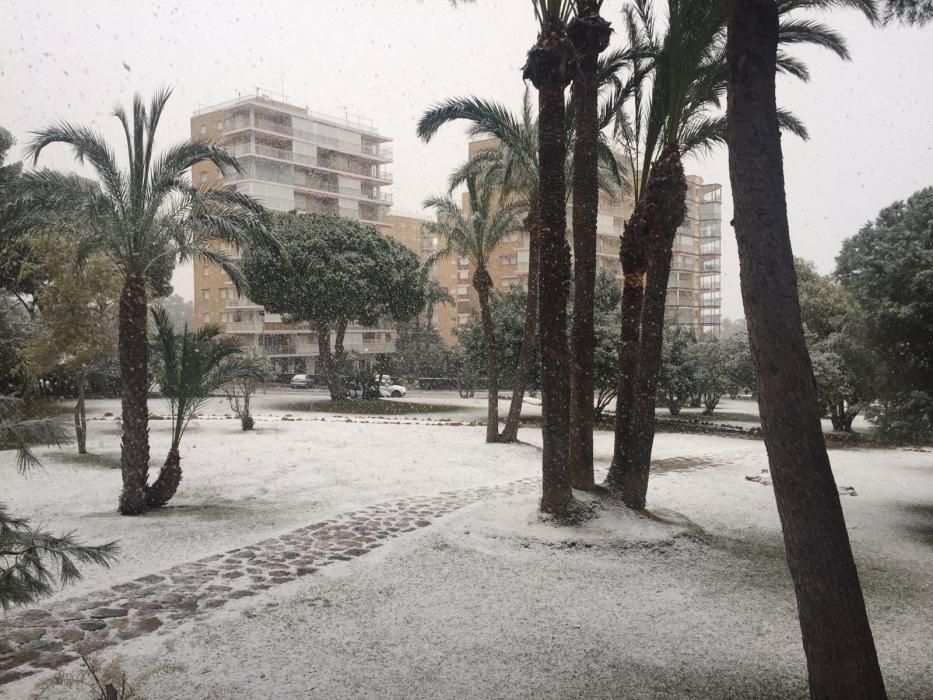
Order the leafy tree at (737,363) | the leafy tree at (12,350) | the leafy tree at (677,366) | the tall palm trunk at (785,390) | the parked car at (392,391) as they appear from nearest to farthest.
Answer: the tall palm trunk at (785,390) → the leafy tree at (12,350) → the leafy tree at (677,366) → the leafy tree at (737,363) → the parked car at (392,391)

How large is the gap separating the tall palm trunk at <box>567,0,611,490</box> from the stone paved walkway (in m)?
1.99

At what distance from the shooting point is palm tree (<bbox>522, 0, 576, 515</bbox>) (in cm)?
779

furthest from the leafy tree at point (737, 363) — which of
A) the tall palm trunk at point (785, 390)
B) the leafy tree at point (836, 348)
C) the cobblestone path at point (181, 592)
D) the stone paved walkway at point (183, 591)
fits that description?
the tall palm trunk at point (785, 390)

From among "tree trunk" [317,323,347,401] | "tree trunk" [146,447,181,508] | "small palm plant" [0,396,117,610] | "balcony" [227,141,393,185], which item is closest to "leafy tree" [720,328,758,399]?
"tree trunk" [317,323,347,401]

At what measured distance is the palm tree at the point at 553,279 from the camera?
7.79m

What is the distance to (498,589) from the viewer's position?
571cm

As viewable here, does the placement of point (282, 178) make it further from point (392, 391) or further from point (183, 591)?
point (183, 591)

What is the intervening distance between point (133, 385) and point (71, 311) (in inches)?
251

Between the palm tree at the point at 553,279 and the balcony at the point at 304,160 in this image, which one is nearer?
the palm tree at the point at 553,279

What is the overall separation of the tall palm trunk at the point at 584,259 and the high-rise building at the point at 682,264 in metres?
42.1

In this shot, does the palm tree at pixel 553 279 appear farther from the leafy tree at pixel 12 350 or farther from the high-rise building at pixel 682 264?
the high-rise building at pixel 682 264

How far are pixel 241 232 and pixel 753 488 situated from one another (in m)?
9.01

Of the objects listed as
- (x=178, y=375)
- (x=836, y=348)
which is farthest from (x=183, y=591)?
(x=836, y=348)

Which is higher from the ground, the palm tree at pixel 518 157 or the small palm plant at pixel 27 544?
the palm tree at pixel 518 157
